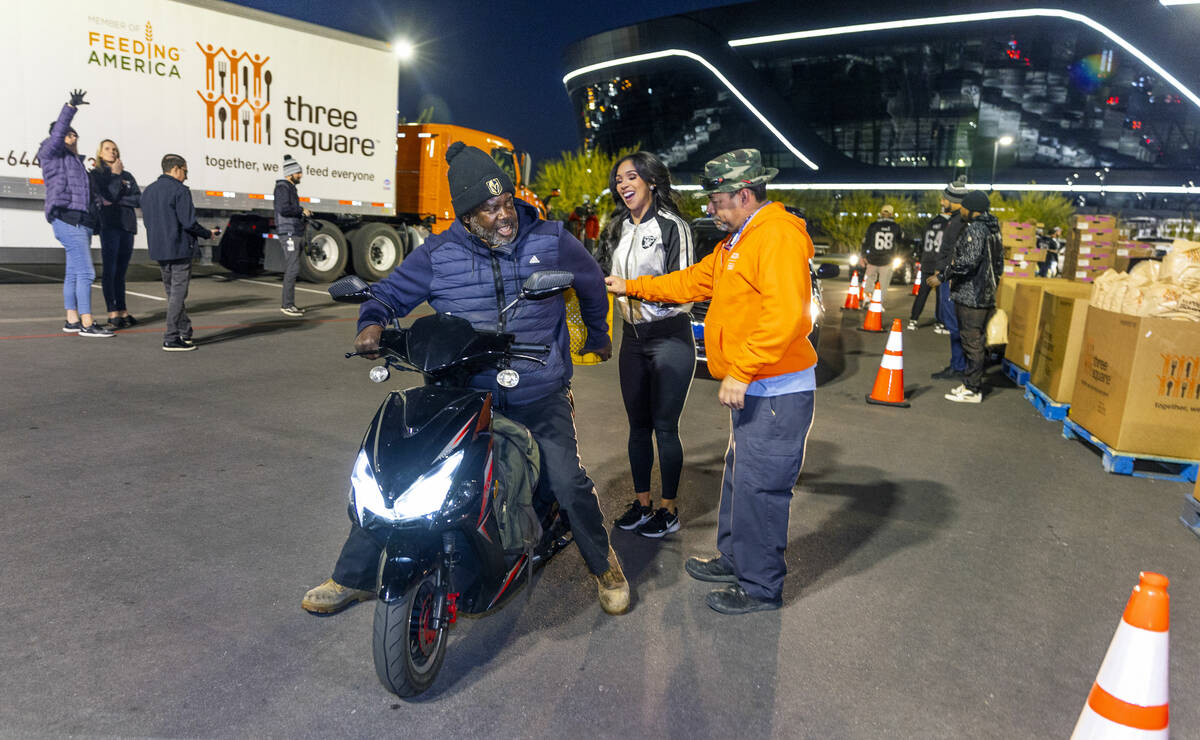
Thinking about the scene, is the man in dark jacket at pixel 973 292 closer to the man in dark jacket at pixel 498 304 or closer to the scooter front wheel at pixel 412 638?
the man in dark jacket at pixel 498 304

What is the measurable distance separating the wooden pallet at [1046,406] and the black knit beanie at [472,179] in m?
6.15

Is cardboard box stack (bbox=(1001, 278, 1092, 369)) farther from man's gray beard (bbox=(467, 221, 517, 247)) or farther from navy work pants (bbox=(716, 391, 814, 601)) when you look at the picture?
man's gray beard (bbox=(467, 221, 517, 247))

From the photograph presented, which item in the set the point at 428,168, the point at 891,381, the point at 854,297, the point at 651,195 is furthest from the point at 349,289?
the point at 854,297

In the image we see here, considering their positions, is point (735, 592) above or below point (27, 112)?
below

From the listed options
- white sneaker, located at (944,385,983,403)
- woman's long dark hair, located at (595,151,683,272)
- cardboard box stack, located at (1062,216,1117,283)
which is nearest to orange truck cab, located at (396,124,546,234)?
cardboard box stack, located at (1062,216,1117,283)

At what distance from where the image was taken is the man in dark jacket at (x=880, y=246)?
→ 46.9 feet

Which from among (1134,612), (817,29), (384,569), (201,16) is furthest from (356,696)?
(817,29)

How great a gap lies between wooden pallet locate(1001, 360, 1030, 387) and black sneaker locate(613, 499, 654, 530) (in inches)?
234

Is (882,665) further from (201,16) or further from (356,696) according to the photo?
(201,16)

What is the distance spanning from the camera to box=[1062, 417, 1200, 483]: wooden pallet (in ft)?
19.2

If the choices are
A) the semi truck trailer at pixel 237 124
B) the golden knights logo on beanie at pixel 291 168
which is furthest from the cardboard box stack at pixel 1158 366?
the golden knights logo on beanie at pixel 291 168

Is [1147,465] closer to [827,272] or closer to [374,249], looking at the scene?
[827,272]

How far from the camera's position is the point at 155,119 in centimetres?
1284

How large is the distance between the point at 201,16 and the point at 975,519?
1316cm
